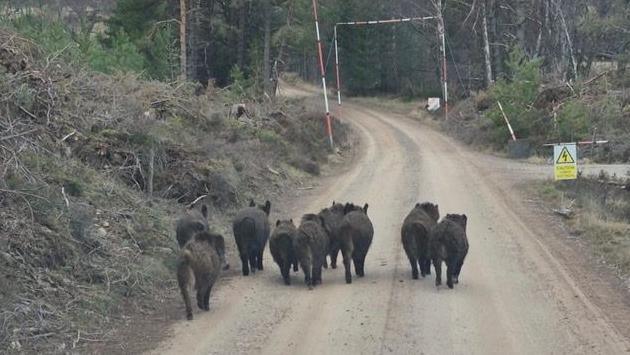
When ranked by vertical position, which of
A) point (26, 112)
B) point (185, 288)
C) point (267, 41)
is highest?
point (267, 41)

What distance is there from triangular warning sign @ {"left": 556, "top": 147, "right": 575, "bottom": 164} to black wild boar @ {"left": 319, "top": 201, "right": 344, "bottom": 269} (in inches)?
259

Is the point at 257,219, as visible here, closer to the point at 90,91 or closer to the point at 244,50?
the point at 90,91

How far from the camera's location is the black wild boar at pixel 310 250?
12.2 metres

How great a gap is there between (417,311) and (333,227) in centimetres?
306

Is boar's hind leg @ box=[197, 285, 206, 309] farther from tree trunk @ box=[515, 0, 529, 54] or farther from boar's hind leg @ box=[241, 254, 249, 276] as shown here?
tree trunk @ box=[515, 0, 529, 54]

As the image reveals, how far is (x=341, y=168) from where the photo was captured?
31547 mm

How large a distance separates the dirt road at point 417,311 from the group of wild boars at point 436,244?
0.84ft

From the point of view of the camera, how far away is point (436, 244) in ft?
39.2

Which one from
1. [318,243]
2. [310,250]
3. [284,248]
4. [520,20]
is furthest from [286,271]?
[520,20]

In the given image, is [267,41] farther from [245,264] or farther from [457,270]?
[457,270]

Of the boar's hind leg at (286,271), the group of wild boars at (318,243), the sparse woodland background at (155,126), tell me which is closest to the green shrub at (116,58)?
the sparse woodland background at (155,126)

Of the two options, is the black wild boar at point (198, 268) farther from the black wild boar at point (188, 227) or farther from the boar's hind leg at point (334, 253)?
the boar's hind leg at point (334, 253)

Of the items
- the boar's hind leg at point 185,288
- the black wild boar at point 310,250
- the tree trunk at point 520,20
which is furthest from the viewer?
the tree trunk at point 520,20

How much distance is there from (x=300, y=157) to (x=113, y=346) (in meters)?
20.3
